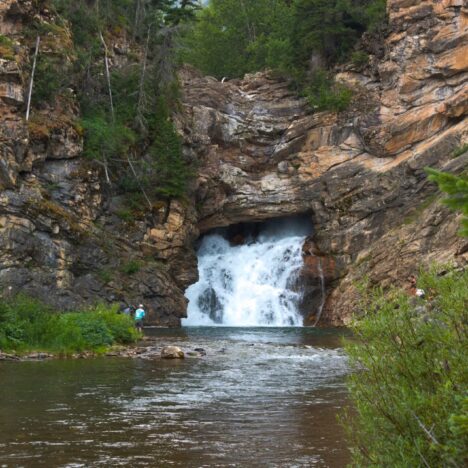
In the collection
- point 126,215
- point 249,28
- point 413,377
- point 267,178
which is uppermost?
point 249,28

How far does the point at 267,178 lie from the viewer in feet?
151

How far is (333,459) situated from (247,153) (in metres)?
38.9

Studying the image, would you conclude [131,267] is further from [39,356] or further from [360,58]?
[360,58]

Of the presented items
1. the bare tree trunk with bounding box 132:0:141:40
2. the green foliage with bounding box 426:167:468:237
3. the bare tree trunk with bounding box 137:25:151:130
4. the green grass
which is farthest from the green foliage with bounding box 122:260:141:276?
the green foliage with bounding box 426:167:468:237

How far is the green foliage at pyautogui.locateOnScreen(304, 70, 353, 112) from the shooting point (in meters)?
44.9

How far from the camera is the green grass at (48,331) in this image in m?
21.2

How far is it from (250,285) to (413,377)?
3775 centimetres

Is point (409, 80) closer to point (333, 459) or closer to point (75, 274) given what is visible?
point (75, 274)

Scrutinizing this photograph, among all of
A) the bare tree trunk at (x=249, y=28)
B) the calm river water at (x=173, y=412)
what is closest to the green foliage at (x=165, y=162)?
the calm river water at (x=173, y=412)

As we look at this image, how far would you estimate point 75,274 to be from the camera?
34906mm

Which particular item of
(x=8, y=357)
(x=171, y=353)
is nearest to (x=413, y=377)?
(x=171, y=353)

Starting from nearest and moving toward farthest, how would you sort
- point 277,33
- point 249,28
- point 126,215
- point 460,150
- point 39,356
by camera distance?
point 39,356, point 460,150, point 126,215, point 277,33, point 249,28

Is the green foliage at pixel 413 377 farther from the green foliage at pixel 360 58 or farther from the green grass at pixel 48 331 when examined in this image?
the green foliage at pixel 360 58

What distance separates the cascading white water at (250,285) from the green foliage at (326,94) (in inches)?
340
